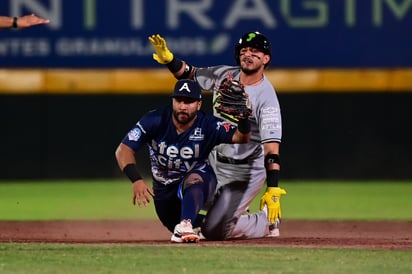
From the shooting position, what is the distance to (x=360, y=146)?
14133mm

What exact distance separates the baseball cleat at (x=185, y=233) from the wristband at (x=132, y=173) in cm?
41

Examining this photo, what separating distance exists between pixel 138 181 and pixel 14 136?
6539 millimetres

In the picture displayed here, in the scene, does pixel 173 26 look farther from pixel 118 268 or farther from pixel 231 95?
pixel 118 268

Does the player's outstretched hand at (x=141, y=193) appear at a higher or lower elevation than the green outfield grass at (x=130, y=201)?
higher

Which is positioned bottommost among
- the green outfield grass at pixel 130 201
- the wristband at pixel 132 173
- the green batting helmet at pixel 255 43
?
the green outfield grass at pixel 130 201

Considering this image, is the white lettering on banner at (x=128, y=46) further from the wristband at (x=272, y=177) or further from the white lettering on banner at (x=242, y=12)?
the wristband at (x=272, y=177)

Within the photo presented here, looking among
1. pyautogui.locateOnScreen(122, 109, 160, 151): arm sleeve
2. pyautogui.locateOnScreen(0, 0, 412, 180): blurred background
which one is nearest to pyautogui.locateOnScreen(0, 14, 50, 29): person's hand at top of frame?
pyautogui.locateOnScreen(122, 109, 160, 151): arm sleeve

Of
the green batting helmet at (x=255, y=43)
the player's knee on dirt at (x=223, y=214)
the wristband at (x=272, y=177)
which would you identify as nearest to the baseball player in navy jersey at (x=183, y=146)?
the player's knee on dirt at (x=223, y=214)

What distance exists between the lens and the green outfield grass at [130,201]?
11.3 m

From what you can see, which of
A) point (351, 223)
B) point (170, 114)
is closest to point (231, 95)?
point (170, 114)

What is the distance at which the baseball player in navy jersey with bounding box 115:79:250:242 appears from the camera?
7.98 metres

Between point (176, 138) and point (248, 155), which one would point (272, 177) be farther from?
point (176, 138)

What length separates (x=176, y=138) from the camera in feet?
26.7

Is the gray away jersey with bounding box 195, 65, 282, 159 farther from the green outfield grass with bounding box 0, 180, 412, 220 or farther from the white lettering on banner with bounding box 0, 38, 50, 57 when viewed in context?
Answer: the white lettering on banner with bounding box 0, 38, 50, 57
